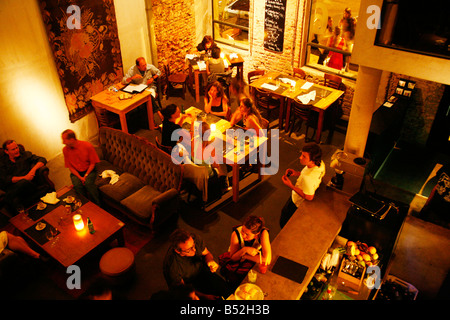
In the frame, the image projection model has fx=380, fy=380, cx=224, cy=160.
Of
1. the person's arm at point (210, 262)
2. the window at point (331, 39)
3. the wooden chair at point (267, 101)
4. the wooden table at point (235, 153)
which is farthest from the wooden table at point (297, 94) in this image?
the person's arm at point (210, 262)

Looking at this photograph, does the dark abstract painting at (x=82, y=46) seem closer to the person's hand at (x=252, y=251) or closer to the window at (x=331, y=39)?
the window at (x=331, y=39)

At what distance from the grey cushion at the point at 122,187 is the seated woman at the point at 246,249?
7.08 ft

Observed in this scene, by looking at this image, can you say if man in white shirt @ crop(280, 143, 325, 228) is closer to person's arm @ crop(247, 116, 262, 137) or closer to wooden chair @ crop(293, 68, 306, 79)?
person's arm @ crop(247, 116, 262, 137)

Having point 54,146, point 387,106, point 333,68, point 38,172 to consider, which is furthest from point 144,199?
point 333,68

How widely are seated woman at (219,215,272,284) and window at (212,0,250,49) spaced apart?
696 cm

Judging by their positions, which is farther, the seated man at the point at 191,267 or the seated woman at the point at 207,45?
the seated woman at the point at 207,45

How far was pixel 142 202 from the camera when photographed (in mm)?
5473

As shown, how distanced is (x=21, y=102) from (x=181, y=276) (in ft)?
14.4

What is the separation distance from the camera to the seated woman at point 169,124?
597cm

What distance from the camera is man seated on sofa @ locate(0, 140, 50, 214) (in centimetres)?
566

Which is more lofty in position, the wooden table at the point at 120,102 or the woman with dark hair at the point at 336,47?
the woman with dark hair at the point at 336,47

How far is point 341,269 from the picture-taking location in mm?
3842

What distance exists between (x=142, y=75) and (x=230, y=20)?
3426 millimetres
